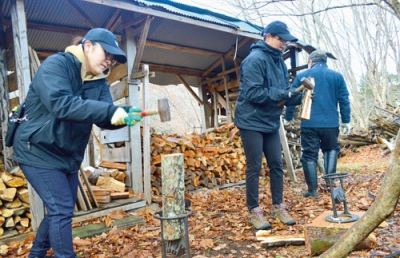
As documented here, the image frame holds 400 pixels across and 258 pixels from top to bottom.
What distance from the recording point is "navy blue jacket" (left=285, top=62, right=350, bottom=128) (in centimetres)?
406

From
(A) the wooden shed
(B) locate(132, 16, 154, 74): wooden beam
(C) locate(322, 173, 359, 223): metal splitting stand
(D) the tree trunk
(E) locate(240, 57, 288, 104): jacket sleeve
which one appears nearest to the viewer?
(D) the tree trunk

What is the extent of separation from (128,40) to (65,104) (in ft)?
10.5

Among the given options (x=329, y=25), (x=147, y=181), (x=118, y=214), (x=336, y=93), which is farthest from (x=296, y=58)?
(x=329, y=25)

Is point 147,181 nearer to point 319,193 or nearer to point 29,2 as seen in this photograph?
point 319,193

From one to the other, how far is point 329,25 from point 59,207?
1803cm

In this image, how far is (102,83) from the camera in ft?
7.90

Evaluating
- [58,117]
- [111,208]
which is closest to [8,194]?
[111,208]

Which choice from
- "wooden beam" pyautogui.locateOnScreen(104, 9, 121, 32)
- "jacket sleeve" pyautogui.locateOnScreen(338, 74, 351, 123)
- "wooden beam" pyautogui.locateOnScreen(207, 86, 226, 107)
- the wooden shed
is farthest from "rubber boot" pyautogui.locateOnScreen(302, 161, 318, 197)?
"wooden beam" pyautogui.locateOnScreen(207, 86, 226, 107)

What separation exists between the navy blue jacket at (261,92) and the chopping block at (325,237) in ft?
3.45

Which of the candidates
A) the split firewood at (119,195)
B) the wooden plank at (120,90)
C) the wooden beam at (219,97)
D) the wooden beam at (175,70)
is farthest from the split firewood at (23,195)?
the wooden beam at (219,97)

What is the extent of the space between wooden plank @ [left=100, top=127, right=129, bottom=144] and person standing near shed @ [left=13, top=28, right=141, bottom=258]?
2.42 metres

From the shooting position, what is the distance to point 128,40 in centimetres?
479

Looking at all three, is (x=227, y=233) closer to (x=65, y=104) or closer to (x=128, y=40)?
(x=65, y=104)

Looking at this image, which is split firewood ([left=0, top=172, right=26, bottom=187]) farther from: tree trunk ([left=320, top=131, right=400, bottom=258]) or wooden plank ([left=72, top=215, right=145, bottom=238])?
tree trunk ([left=320, top=131, right=400, bottom=258])
